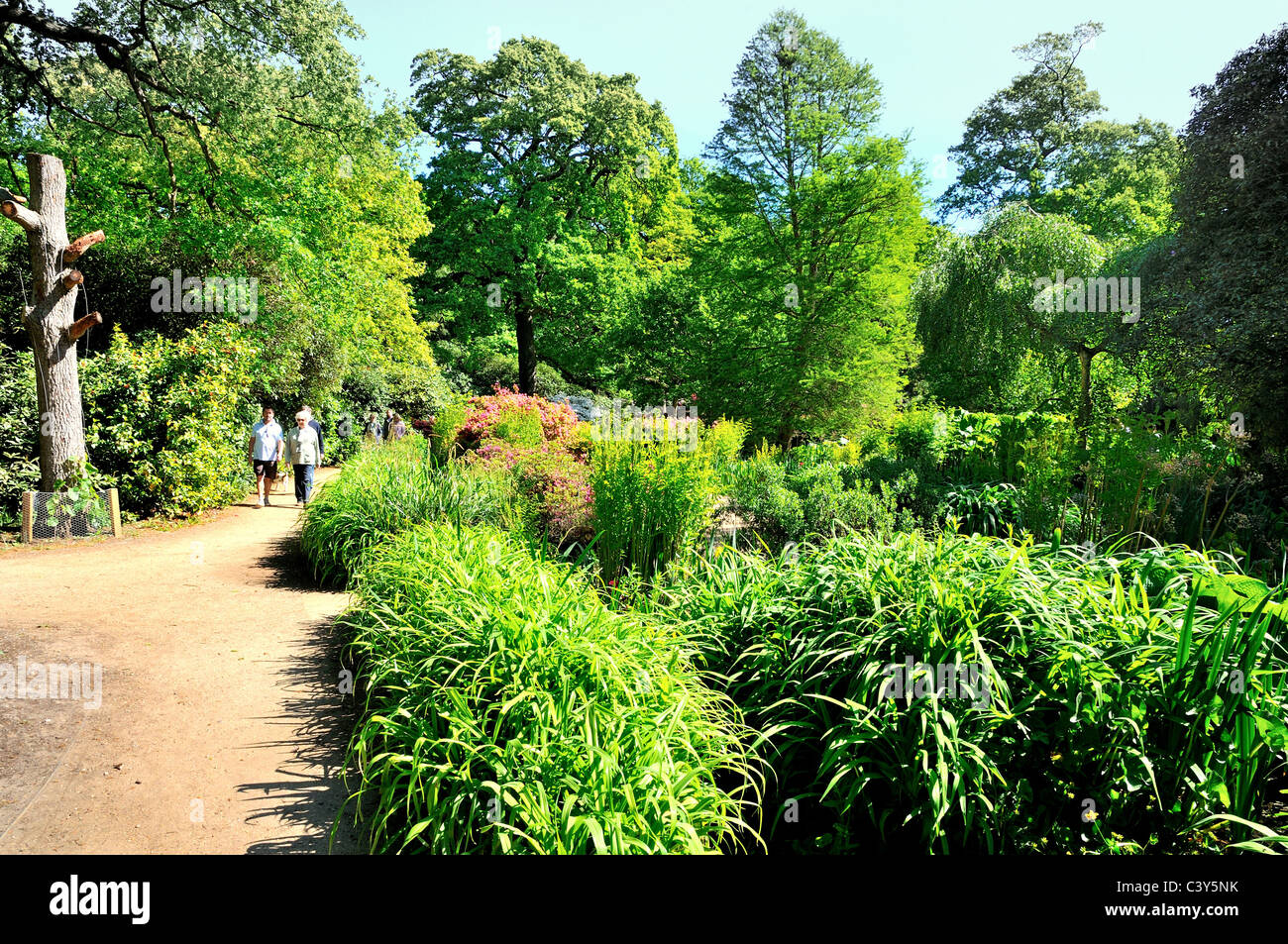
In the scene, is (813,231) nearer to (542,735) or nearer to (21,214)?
(21,214)

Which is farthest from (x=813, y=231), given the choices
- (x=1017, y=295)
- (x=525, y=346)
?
(x=525, y=346)

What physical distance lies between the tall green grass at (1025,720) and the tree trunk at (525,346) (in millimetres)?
24182

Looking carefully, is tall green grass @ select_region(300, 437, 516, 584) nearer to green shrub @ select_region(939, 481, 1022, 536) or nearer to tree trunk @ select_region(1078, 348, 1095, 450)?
A: green shrub @ select_region(939, 481, 1022, 536)

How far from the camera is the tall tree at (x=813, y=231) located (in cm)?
1531

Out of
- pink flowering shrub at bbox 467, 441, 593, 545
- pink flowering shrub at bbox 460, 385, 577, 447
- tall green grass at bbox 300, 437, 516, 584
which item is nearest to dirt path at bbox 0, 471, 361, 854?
tall green grass at bbox 300, 437, 516, 584

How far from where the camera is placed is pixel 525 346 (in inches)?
1070

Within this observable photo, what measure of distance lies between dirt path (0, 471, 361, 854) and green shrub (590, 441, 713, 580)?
6.84ft

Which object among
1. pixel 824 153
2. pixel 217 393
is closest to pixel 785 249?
pixel 824 153

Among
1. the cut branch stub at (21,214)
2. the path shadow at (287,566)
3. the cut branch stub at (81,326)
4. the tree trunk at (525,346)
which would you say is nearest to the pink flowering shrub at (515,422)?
the path shadow at (287,566)

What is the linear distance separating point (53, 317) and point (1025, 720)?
1125cm

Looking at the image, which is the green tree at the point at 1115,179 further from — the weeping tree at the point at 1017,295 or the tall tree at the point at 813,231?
the weeping tree at the point at 1017,295

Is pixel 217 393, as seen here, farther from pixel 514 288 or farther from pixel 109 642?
pixel 514 288

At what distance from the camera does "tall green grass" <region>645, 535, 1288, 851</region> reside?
2758 mm
